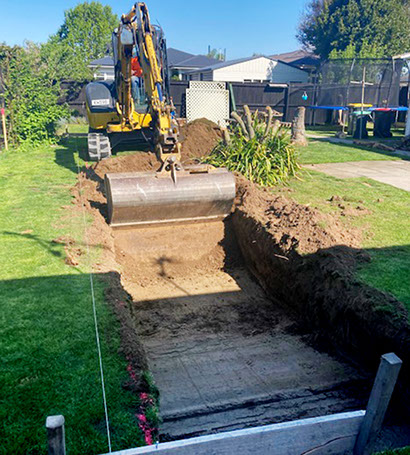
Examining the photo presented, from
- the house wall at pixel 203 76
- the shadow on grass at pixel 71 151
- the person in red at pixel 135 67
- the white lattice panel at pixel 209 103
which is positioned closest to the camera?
the person in red at pixel 135 67

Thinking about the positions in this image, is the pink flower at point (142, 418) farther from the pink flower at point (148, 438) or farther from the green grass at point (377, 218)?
the green grass at point (377, 218)

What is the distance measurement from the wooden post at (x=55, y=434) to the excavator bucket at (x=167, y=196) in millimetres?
6097

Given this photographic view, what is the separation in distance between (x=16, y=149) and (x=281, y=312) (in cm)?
1329

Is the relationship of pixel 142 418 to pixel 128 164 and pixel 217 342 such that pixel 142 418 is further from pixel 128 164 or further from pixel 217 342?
pixel 128 164

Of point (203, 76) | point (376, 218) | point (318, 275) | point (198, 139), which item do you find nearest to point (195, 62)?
point (203, 76)

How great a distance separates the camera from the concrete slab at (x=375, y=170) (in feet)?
38.1

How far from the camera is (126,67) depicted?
1160 centimetres

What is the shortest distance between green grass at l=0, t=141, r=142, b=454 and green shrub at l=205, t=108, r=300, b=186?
448 cm

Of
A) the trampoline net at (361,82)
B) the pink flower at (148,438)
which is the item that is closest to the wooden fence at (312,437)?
the pink flower at (148,438)

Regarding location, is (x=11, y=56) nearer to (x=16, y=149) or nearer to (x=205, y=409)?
(x=16, y=149)

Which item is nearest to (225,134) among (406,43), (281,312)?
(281,312)

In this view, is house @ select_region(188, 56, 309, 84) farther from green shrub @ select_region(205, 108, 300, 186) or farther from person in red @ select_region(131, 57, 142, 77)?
green shrub @ select_region(205, 108, 300, 186)

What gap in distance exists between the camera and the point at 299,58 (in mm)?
63250

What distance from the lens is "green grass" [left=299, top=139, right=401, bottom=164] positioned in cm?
1449
